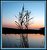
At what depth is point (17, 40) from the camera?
23.9 ft

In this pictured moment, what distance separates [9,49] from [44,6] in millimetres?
1707

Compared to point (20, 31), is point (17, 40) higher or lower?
lower

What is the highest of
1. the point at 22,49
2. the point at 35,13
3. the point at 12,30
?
the point at 35,13

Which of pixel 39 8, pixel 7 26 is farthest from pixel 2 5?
pixel 39 8

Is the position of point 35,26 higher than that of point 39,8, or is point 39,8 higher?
point 39,8

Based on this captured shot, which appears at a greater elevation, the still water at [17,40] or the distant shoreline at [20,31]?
the distant shoreline at [20,31]

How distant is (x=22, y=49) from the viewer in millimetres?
7281

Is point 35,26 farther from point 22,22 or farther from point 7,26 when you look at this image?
point 7,26

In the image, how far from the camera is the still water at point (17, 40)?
7.26 m

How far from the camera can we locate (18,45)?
730 cm

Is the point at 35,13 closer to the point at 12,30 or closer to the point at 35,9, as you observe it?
the point at 35,9

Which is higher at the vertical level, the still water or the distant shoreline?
the distant shoreline

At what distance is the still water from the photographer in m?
7.26

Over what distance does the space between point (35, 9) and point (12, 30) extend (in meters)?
0.96
